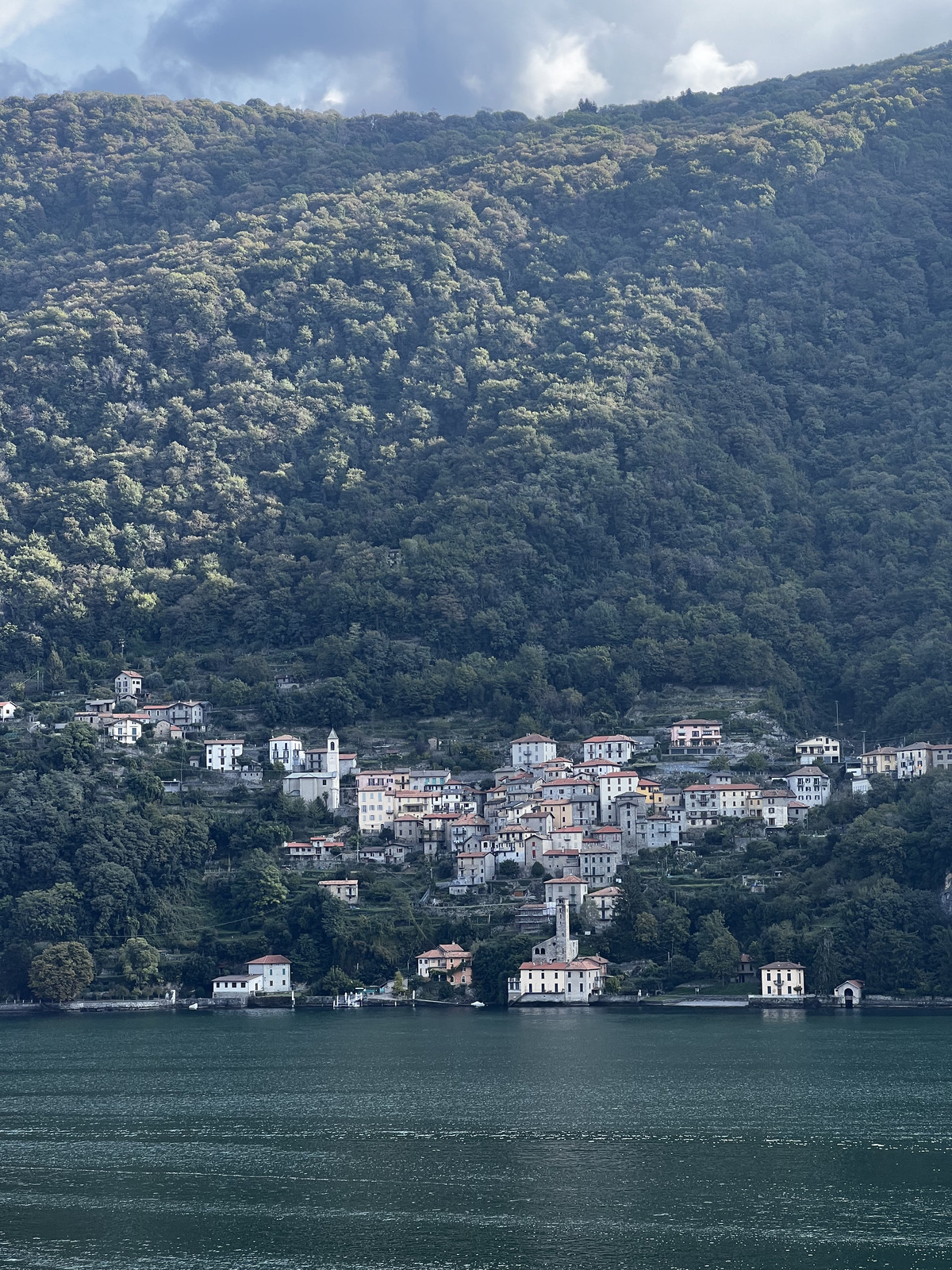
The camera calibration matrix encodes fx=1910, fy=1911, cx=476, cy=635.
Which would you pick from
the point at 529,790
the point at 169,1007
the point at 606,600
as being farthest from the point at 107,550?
the point at 169,1007

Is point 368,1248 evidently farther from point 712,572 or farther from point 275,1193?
point 712,572

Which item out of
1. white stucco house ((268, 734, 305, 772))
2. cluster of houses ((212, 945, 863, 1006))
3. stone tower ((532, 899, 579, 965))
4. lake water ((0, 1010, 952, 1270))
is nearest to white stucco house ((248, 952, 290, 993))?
cluster of houses ((212, 945, 863, 1006))

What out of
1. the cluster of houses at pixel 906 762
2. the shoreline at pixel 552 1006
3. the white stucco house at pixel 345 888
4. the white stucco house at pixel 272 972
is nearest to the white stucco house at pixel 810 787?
the cluster of houses at pixel 906 762

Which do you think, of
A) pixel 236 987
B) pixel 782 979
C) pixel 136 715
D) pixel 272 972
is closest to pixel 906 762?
pixel 782 979

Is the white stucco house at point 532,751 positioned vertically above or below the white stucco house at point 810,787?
above

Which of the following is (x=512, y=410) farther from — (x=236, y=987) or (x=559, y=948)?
(x=236, y=987)

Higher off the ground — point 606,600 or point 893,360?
point 893,360

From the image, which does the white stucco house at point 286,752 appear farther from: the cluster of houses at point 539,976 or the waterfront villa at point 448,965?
the waterfront villa at point 448,965
